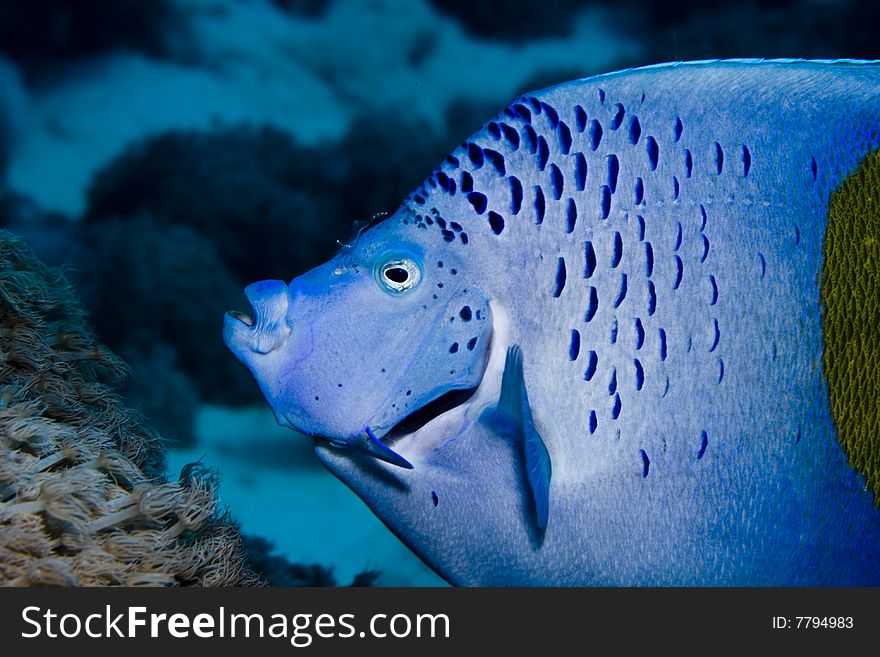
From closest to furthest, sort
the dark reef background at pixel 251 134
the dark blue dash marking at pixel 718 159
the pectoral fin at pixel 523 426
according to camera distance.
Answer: the pectoral fin at pixel 523 426 < the dark blue dash marking at pixel 718 159 < the dark reef background at pixel 251 134

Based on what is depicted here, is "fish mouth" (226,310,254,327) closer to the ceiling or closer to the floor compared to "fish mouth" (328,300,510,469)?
closer to the ceiling

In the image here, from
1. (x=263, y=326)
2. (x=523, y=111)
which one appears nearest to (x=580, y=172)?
(x=523, y=111)

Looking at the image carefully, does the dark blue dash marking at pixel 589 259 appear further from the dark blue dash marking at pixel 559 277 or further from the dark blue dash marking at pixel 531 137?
the dark blue dash marking at pixel 531 137

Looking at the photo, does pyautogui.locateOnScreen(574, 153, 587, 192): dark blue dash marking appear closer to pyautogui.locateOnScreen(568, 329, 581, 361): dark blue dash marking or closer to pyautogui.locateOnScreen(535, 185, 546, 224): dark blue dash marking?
pyautogui.locateOnScreen(535, 185, 546, 224): dark blue dash marking

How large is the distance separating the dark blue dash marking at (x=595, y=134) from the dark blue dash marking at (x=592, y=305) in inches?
9.5

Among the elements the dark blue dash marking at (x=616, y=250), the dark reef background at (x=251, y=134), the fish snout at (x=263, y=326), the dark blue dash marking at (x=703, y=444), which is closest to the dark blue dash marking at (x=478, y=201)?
the dark blue dash marking at (x=616, y=250)

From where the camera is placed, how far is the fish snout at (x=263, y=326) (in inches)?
36.2

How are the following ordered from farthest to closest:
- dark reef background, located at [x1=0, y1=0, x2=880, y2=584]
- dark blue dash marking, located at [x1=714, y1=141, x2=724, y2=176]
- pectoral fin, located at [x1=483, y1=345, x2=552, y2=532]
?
dark reef background, located at [x1=0, y1=0, x2=880, y2=584] → dark blue dash marking, located at [x1=714, y1=141, x2=724, y2=176] → pectoral fin, located at [x1=483, y1=345, x2=552, y2=532]

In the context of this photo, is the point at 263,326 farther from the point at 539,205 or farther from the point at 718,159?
the point at 718,159

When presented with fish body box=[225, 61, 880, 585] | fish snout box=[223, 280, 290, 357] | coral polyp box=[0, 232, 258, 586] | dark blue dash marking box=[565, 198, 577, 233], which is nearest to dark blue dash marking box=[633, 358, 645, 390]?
fish body box=[225, 61, 880, 585]

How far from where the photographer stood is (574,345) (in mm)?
920

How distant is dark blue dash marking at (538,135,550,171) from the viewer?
948 mm

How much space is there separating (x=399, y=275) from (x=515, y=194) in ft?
0.76

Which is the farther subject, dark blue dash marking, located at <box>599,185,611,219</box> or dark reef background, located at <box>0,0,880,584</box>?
dark reef background, located at <box>0,0,880,584</box>
